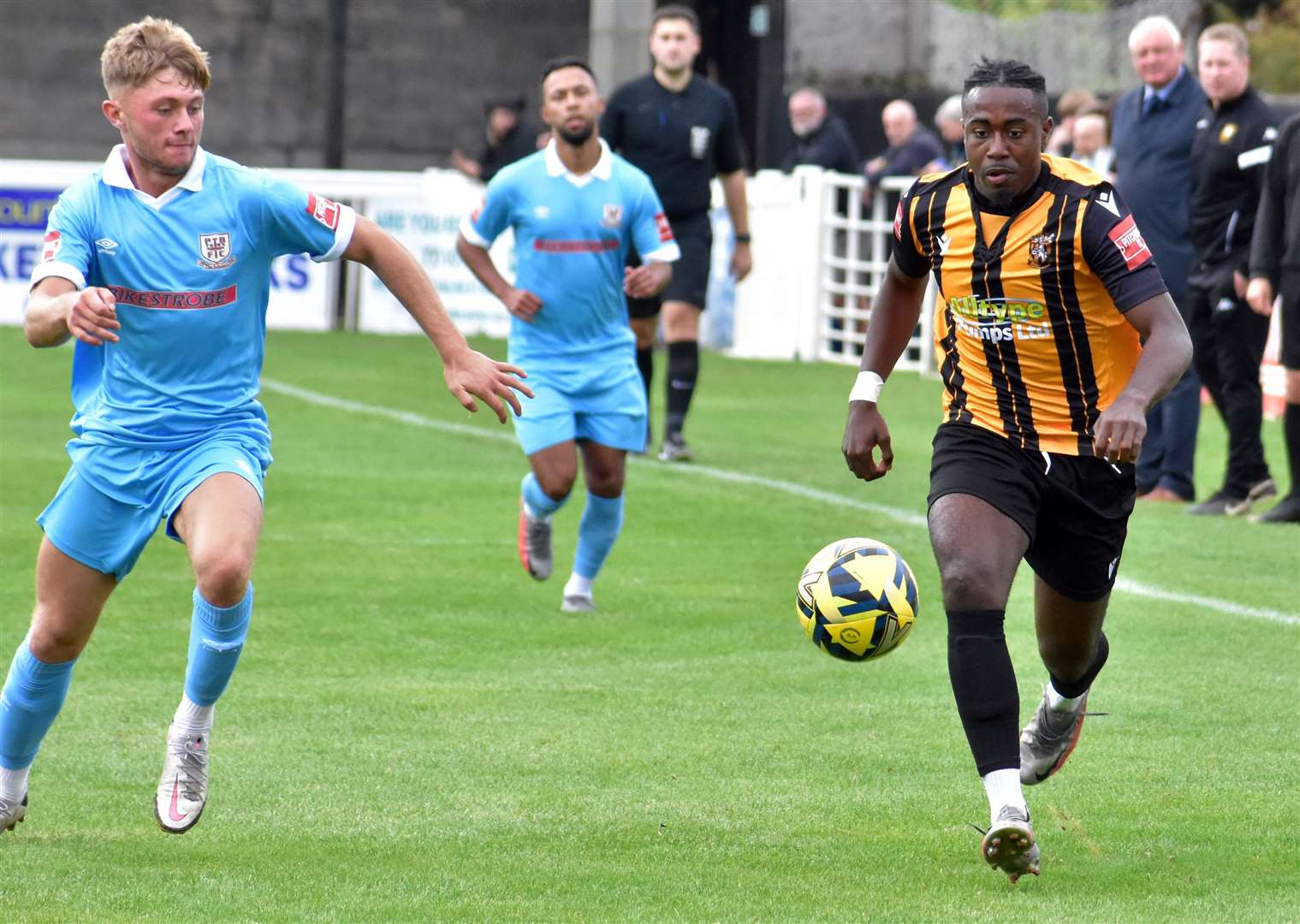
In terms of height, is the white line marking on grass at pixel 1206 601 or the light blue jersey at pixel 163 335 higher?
the light blue jersey at pixel 163 335

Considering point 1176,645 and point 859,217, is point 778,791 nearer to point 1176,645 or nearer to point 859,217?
point 1176,645

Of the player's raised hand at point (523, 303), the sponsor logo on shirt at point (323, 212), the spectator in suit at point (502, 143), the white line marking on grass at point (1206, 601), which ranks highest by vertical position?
the spectator in suit at point (502, 143)

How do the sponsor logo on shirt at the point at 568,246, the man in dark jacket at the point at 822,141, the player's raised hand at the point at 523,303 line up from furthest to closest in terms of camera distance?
the man in dark jacket at the point at 822,141 < the sponsor logo on shirt at the point at 568,246 < the player's raised hand at the point at 523,303

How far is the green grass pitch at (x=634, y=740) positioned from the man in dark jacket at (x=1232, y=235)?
53cm

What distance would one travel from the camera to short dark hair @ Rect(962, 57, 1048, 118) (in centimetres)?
543

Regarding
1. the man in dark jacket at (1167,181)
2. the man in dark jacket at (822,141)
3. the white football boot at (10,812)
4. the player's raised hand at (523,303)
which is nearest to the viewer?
the white football boot at (10,812)

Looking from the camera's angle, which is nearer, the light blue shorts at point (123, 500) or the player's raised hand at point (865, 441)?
the light blue shorts at point (123, 500)

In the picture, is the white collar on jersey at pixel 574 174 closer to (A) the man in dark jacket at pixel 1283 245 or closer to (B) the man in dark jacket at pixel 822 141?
(A) the man in dark jacket at pixel 1283 245

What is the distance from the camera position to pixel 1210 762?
6477mm

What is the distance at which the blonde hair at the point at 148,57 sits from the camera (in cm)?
532

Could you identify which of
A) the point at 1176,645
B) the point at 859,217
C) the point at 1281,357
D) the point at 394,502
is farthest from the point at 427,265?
the point at 1176,645

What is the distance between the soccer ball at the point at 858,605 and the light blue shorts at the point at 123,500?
1.48 meters

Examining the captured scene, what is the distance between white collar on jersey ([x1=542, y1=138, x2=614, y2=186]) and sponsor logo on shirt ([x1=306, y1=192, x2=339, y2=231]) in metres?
3.89

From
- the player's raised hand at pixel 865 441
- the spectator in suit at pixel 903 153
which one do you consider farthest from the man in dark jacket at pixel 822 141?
the player's raised hand at pixel 865 441
